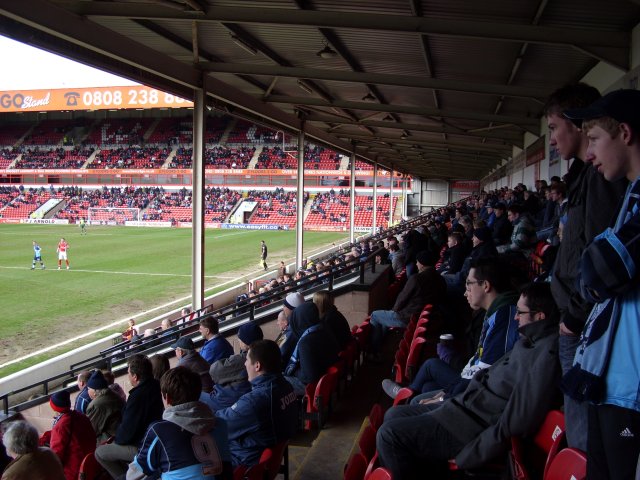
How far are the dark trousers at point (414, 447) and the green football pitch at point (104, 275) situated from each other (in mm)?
11679

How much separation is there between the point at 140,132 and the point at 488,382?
59.0m

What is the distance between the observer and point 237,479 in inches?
112

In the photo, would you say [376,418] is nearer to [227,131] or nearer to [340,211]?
[340,211]

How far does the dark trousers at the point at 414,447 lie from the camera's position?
7.96 feet

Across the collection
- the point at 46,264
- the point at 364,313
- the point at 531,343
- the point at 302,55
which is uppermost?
the point at 302,55

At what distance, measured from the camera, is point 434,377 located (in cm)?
364

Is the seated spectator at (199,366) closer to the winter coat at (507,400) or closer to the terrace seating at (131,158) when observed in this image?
the winter coat at (507,400)

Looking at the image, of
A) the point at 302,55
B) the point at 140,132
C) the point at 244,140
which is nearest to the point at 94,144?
the point at 140,132

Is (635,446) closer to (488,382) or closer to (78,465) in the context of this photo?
→ (488,382)

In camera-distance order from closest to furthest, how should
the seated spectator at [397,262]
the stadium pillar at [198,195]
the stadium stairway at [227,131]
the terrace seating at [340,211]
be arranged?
1. the stadium pillar at [198,195]
2. the seated spectator at [397,262]
3. the terrace seating at [340,211]
4. the stadium stairway at [227,131]

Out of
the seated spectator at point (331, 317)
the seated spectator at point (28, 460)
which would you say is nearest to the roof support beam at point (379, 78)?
the seated spectator at point (331, 317)

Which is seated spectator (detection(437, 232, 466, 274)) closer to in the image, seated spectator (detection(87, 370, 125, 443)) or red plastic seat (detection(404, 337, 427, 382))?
red plastic seat (detection(404, 337, 427, 382))

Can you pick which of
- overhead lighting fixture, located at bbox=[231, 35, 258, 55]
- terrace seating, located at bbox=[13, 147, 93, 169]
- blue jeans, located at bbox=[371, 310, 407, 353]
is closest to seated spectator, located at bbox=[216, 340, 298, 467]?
blue jeans, located at bbox=[371, 310, 407, 353]

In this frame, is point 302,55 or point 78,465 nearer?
point 78,465
